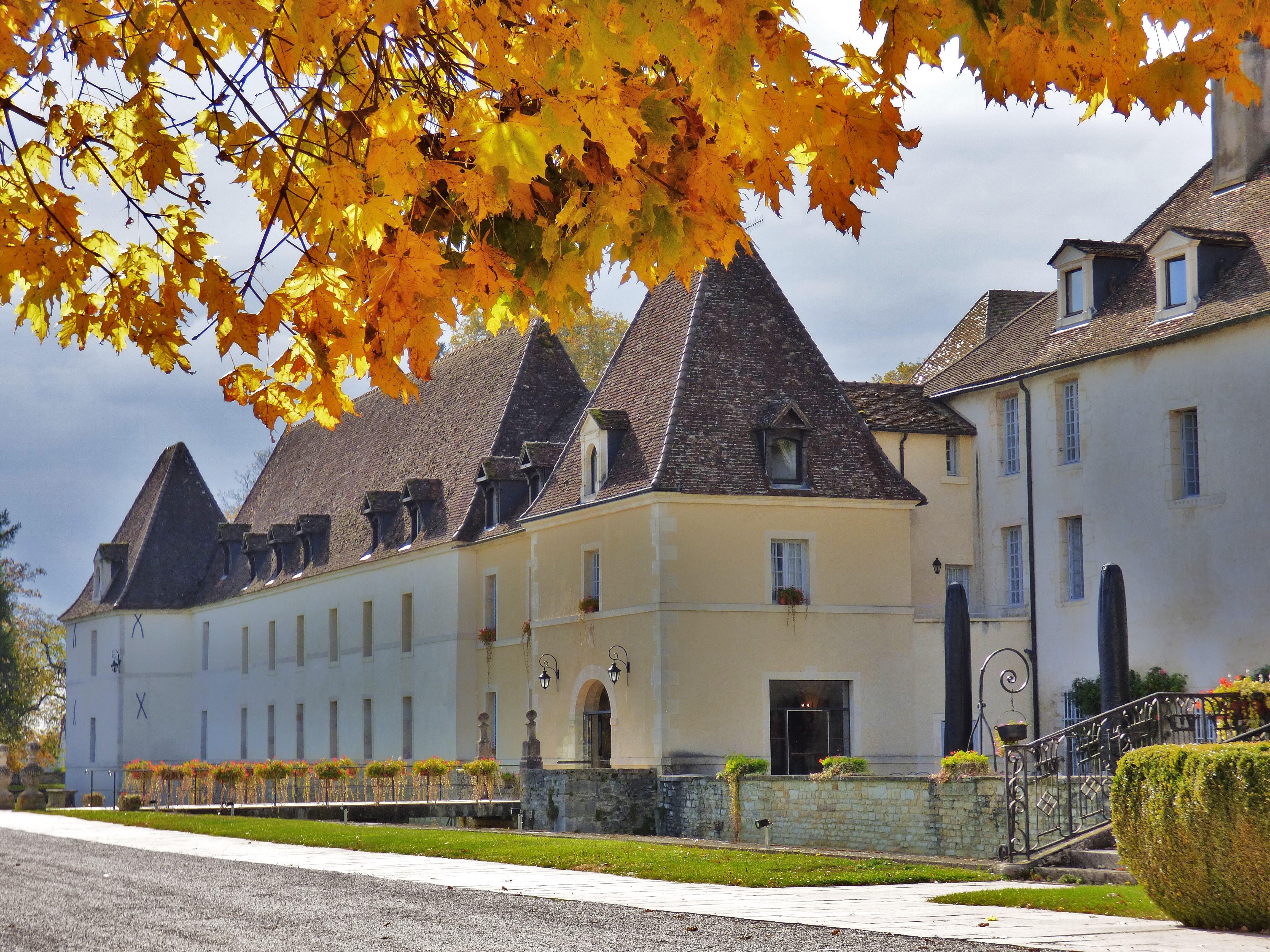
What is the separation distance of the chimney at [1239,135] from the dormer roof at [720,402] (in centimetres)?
881

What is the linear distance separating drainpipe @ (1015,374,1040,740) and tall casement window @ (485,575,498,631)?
13088mm

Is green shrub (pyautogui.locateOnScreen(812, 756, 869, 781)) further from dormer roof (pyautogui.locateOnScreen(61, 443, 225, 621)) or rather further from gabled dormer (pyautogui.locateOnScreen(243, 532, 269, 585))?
dormer roof (pyautogui.locateOnScreen(61, 443, 225, 621))

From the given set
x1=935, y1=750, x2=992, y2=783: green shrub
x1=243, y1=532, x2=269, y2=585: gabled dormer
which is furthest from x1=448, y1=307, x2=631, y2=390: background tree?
x1=935, y1=750, x2=992, y2=783: green shrub

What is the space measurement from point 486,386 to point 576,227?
1493 inches

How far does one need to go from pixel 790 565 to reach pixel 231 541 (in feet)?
102

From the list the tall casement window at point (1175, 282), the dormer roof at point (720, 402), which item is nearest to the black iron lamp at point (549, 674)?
the dormer roof at point (720, 402)

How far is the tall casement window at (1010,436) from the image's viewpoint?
111ft

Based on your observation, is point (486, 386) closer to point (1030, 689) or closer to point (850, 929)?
point (1030, 689)

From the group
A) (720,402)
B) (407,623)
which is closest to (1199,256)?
(720,402)

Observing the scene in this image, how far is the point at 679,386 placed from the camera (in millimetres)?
32156

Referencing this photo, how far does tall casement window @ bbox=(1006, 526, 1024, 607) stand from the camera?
33.8 metres

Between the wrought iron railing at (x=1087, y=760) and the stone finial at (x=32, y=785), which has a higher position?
the wrought iron railing at (x=1087, y=760)

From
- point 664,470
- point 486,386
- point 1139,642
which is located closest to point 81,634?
point 486,386

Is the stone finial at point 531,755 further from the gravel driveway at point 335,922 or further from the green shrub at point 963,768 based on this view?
the gravel driveway at point 335,922
